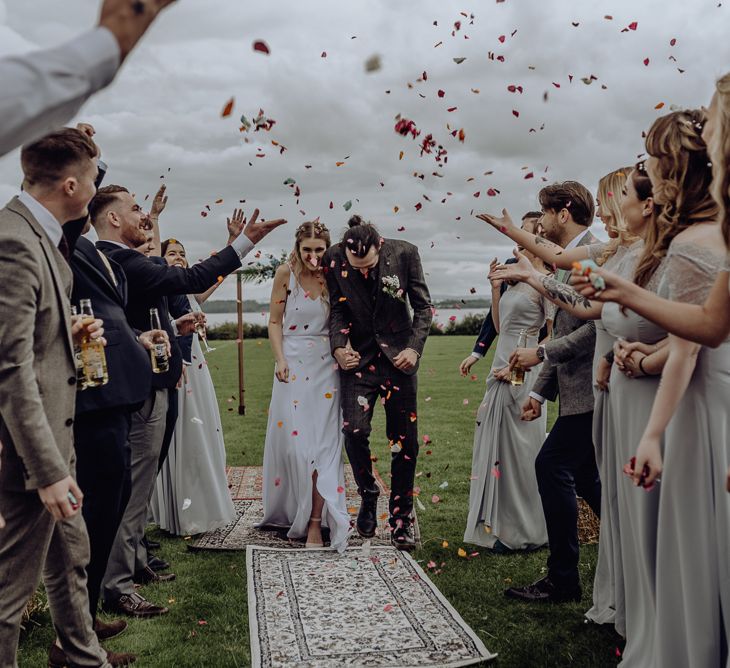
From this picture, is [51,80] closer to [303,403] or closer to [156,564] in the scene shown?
[156,564]

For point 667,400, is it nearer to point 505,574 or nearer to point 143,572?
point 505,574

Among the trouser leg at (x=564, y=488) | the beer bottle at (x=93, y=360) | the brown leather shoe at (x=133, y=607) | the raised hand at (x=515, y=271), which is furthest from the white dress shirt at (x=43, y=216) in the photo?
the trouser leg at (x=564, y=488)

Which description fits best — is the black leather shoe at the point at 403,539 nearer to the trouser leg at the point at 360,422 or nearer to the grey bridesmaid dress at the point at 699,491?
the trouser leg at the point at 360,422

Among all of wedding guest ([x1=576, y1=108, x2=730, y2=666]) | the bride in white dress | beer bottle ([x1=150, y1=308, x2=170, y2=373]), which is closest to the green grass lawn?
the bride in white dress

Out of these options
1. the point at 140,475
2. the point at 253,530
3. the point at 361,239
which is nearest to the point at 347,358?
the point at 361,239

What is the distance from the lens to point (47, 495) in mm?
2842

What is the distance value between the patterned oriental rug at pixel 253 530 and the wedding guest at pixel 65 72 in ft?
16.1

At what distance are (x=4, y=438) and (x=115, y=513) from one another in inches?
39.8

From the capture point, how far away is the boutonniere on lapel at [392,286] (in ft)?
20.0

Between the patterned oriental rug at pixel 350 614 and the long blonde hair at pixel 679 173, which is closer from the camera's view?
the long blonde hair at pixel 679 173

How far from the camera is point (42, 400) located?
3.04 metres

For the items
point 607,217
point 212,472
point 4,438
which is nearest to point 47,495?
point 4,438

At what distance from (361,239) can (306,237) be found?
0.51 m

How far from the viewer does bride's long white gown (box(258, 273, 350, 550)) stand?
624 centimetres
